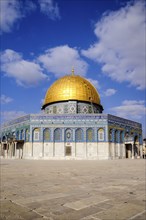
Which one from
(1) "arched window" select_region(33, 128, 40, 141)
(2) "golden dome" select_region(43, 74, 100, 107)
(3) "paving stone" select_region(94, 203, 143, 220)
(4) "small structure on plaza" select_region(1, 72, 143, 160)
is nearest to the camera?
(3) "paving stone" select_region(94, 203, 143, 220)

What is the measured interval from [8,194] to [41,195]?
0.73m

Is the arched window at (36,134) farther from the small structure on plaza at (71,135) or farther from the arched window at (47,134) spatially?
the arched window at (47,134)

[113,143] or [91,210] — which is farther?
[113,143]

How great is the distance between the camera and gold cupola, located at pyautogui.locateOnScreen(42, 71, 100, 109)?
35594 mm

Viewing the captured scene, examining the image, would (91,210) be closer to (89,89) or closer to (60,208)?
(60,208)

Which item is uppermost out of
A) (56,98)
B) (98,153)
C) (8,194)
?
(56,98)

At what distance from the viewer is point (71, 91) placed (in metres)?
35.8

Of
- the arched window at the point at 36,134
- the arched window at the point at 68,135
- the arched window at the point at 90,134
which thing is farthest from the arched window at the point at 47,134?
the arched window at the point at 90,134

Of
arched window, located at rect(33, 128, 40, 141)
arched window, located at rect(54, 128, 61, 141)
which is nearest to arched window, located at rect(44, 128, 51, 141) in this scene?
arched window, located at rect(54, 128, 61, 141)

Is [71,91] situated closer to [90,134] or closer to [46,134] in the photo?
[90,134]

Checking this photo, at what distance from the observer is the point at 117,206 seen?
357 centimetres

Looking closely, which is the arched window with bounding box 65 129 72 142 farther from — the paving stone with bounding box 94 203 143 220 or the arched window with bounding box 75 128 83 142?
the paving stone with bounding box 94 203 143 220

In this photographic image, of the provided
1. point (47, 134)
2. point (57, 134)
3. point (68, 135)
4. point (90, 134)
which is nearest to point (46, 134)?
point (47, 134)

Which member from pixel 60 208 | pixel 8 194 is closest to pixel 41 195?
pixel 8 194
